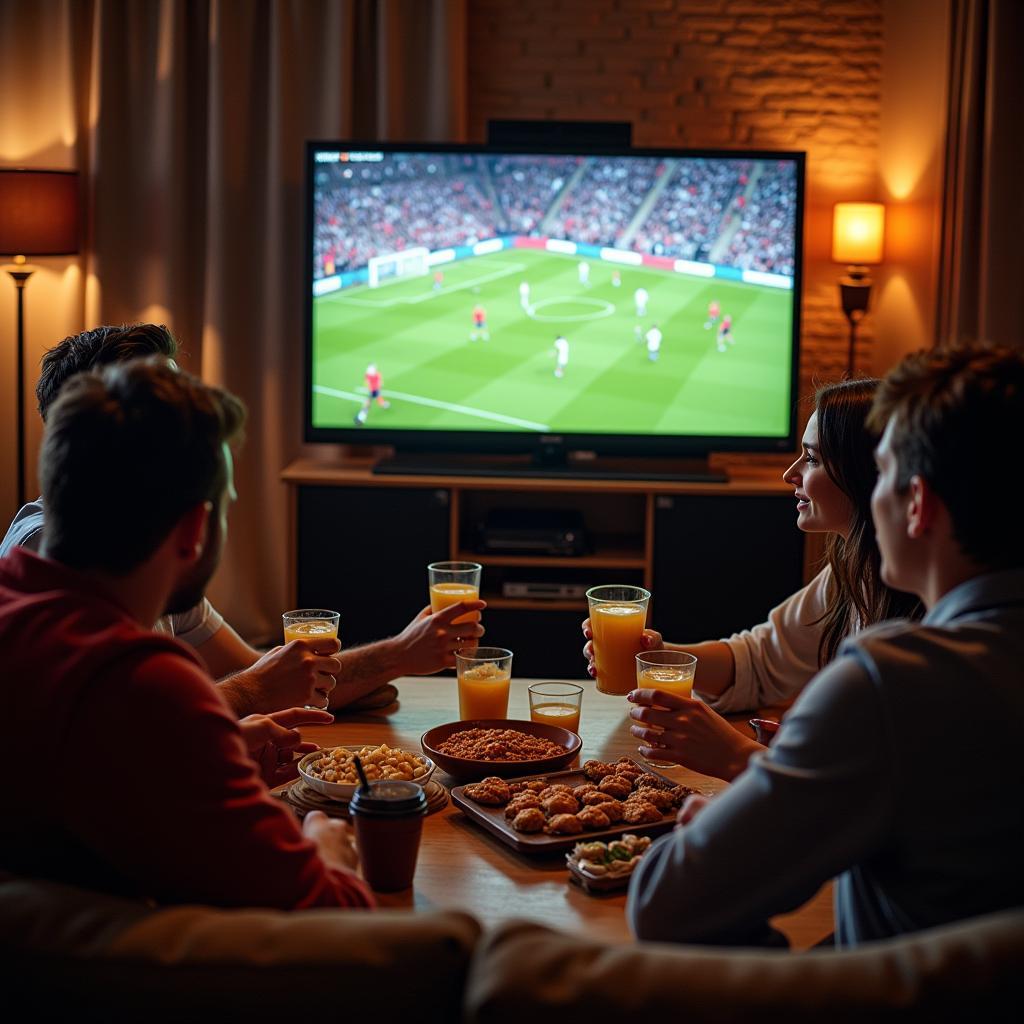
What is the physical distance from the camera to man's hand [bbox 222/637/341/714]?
2166 mm

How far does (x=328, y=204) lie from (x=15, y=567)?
3839 mm

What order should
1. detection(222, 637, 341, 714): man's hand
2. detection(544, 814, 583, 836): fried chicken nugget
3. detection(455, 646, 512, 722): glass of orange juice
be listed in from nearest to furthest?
detection(544, 814, 583, 836): fried chicken nugget → detection(222, 637, 341, 714): man's hand → detection(455, 646, 512, 722): glass of orange juice

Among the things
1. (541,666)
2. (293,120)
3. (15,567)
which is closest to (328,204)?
(293,120)

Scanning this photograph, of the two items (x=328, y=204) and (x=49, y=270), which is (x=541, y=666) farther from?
(x=49, y=270)

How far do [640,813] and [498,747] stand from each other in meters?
0.32

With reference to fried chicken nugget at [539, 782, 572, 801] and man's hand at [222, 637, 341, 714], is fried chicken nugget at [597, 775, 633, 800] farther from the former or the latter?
man's hand at [222, 637, 341, 714]

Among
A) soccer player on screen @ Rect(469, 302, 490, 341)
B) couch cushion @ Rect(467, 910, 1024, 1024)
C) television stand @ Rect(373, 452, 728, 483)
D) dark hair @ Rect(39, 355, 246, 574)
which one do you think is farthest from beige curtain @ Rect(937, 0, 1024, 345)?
couch cushion @ Rect(467, 910, 1024, 1024)

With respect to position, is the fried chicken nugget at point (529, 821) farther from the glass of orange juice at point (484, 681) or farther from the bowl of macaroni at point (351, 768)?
the glass of orange juice at point (484, 681)

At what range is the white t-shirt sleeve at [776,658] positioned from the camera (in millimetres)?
2529

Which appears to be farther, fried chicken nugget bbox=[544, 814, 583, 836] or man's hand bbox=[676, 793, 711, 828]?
fried chicken nugget bbox=[544, 814, 583, 836]

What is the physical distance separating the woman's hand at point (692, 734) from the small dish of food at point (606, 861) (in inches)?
8.5

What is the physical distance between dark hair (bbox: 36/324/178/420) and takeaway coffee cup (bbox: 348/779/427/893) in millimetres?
1066

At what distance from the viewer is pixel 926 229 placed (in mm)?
5113

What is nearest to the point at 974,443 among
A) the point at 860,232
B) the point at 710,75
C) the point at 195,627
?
the point at 195,627
